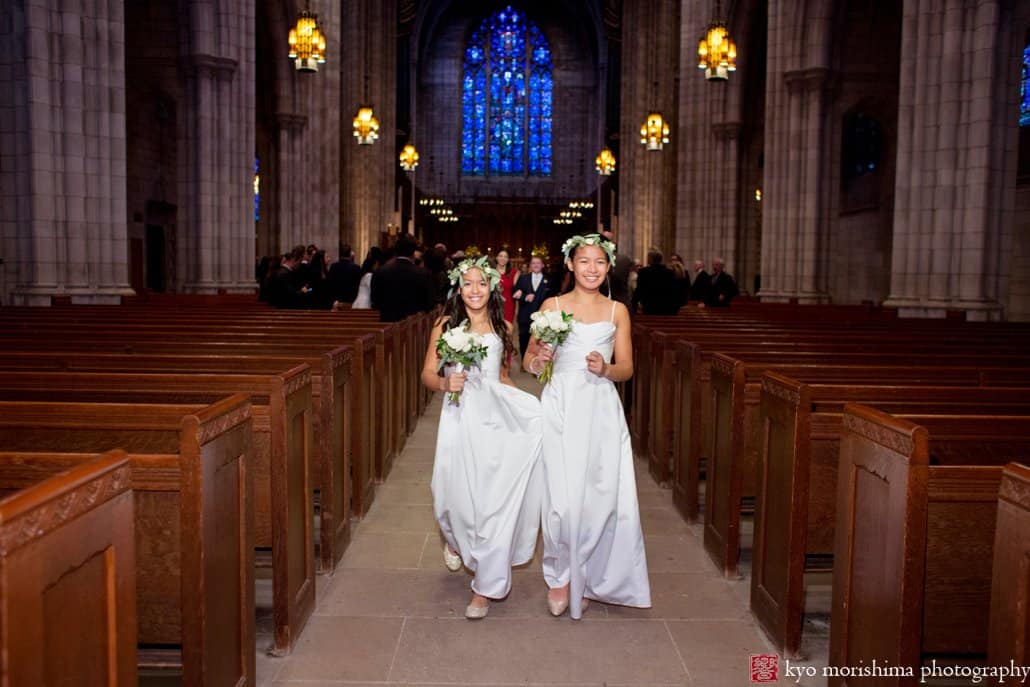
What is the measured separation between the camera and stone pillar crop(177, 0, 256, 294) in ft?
50.8

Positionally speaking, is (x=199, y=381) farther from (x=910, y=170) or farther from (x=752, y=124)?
(x=752, y=124)

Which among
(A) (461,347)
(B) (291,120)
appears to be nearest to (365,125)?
(B) (291,120)

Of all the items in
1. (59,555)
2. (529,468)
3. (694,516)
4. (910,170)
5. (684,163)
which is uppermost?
(684,163)

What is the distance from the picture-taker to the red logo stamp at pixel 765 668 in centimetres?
352

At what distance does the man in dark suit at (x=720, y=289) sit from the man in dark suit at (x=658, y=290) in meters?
3.15

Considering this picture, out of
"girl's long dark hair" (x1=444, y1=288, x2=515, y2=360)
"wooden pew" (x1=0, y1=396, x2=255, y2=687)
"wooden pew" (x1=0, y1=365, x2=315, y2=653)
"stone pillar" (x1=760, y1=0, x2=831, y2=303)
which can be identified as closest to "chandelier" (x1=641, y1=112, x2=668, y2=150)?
"stone pillar" (x1=760, y1=0, x2=831, y2=303)

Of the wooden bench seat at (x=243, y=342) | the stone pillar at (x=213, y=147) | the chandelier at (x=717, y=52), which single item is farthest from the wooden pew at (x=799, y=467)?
the stone pillar at (x=213, y=147)

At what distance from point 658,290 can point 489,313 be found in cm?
756

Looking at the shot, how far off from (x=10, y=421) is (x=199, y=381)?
91cm

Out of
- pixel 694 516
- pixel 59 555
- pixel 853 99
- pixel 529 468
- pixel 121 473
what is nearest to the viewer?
pixel 59 555

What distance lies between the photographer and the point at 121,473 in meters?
2.00

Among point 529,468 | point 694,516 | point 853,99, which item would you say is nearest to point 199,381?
point 529,468

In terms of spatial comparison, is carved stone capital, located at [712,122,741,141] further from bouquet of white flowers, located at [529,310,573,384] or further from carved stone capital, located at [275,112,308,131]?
bouquet of white flowers, located at [529,310,573,384]

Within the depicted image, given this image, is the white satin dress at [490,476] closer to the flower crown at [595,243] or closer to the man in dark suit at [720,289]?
the flower crown at [595,243]
